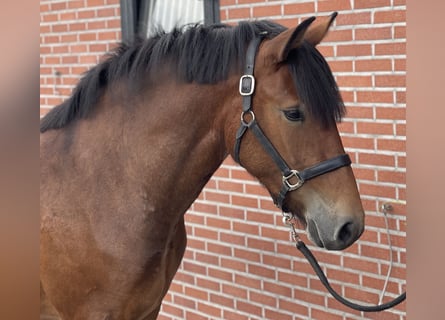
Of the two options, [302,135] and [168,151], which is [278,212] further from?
[302,135]

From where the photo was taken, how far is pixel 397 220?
2770 mm

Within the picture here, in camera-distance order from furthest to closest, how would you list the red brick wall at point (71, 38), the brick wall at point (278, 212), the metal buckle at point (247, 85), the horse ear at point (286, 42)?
the red brick wall at point (71, 38), the brick wall at point (278, 212), the metal buckle at point (247, 85), the horse ear at point (286, 42)

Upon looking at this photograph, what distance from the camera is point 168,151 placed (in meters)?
2.17

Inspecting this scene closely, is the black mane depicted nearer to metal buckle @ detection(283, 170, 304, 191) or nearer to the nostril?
metal buckle @ detection(283, 170, 304, 191)

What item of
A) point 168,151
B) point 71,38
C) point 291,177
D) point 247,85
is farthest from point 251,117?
point 71,38

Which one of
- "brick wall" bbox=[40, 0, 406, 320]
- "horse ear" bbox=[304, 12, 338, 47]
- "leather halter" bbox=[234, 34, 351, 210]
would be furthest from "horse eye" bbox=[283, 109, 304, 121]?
"brick wall" bbox=[40, 0, 406, 320]

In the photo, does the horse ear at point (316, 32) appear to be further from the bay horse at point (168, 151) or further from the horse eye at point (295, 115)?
the horse eye at point (295, 115)

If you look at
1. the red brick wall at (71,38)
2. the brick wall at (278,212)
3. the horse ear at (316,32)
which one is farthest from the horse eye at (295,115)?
the red brick wall at (71,38)

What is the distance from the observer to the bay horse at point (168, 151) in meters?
1.95

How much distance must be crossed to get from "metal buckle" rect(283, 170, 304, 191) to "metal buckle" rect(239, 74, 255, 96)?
11.8 inches

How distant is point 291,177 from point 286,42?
43 cm

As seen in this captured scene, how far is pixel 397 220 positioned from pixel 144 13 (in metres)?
2.29
